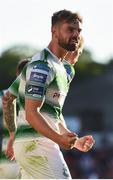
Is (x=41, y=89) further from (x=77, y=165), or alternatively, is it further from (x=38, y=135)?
(x=77, y=165)

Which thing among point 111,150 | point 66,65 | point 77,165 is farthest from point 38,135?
point 111,150

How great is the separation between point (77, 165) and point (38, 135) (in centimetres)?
1160

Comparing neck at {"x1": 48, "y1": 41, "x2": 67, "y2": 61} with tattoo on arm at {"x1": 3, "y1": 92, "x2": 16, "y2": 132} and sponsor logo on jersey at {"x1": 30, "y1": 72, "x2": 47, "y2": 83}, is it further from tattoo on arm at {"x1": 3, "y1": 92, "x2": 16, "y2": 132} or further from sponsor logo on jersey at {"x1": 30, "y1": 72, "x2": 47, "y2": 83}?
tattoo on arm at {"x1": 3, "y1": 92, "x2": 16, "y2": 132}

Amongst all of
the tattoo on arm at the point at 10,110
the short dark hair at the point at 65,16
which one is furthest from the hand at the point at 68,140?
the tattoo on arm at the point at 10,110

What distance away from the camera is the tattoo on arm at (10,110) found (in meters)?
8.18

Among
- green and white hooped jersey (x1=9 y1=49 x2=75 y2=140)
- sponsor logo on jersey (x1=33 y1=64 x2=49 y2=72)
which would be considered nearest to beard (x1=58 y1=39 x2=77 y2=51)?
green and white hooped jersey (x1=9 y1=49 x2=75 y2=140)

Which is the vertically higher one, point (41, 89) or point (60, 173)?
point (41, 89)

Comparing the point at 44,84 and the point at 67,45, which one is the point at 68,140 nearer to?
the point at 44,84

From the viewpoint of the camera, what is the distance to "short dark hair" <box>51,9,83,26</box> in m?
7.54

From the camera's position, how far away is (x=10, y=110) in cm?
840

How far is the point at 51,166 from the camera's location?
7496 millimetres

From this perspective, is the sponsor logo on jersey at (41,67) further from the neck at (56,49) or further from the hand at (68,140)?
the hand at (68,140)

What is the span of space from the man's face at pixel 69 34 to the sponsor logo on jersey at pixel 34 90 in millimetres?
415

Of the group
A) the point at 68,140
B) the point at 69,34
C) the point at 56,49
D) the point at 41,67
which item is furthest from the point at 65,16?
the point at 68,140
